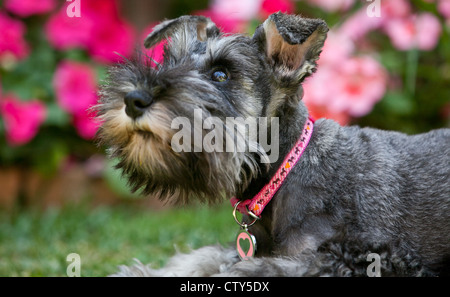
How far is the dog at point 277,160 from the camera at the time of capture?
8.12 feet

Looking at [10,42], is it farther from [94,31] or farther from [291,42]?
[291,42]

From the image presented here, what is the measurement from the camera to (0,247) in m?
4.38

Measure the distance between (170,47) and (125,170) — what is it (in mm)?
715

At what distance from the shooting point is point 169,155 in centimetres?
247

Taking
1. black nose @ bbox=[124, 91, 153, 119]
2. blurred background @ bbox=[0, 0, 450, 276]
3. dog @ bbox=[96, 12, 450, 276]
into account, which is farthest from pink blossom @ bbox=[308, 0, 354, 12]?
black nose @ bbox=[124, 91, 153, 119]

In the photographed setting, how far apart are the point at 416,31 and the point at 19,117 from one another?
157 inches

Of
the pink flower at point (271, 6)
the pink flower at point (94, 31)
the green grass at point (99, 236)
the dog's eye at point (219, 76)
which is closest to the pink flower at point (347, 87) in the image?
the pink flower at point (271, 6)

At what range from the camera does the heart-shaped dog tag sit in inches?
110

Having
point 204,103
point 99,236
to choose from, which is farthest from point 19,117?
point 204,103

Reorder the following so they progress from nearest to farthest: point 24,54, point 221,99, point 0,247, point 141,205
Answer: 1. point 221,99
2. point 0,247
3. point 24,54
4. point 141,205

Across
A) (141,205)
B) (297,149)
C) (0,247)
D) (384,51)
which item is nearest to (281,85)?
(297,149)

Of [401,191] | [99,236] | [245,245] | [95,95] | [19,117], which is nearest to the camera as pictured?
[401,191]

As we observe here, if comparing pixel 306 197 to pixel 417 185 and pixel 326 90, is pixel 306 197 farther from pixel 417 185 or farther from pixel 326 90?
pixel 326 90

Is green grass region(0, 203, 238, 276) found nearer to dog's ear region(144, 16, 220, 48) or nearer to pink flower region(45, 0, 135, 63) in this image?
dog's ear region(144, 16, 220, 48)
